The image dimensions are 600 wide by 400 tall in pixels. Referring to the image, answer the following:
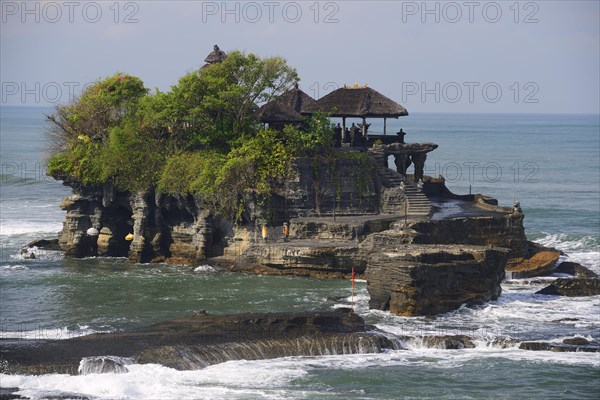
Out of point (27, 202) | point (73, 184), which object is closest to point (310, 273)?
point (73, 184)

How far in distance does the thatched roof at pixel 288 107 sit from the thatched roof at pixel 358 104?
101cm

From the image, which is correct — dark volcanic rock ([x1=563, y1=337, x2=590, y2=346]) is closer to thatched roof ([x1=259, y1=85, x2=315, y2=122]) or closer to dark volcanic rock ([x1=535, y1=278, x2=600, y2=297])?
dark volcanic rock ([x1=535, y1=278, x2=600, y2=297])

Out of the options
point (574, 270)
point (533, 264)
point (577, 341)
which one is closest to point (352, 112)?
point (533, 264)

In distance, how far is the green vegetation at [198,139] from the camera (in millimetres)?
54312

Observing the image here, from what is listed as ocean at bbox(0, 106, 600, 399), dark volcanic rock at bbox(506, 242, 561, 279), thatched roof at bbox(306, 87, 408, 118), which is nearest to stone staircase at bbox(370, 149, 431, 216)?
thatched roof at bbox(306, 87, 408, 118)

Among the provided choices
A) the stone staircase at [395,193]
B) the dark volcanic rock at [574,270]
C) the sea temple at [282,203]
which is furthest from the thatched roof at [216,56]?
the dark volcanic rock at [574,270]

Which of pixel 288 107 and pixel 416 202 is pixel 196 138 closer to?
pixel 288 107

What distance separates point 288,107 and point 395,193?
677 centimetres

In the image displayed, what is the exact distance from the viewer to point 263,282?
169 ft

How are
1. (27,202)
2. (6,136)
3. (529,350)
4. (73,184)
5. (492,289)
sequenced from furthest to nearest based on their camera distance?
(6,136), (27,202), (73,184), (492,289), (529,350)

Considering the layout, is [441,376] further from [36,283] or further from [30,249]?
[30,249]

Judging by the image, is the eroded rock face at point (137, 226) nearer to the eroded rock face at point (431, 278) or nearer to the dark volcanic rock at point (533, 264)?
the eroded rock face at point (431, 278)

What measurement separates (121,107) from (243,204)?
959 centimetres

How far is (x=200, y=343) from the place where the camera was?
130 ft
